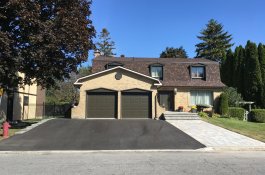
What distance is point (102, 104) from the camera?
86.3 ft

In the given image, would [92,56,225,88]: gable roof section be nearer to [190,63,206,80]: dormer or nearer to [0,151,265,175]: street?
[190,63,206,80]: dormer

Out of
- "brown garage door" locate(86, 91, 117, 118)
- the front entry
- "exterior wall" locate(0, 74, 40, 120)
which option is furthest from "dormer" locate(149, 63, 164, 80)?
"exterior wall" locate(0, 74, 40, 120)

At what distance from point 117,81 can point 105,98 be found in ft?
5.96

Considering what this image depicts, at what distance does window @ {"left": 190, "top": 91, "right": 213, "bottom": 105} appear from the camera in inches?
1219

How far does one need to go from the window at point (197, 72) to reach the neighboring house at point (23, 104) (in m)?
15.8

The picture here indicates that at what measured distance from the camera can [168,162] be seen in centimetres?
1016

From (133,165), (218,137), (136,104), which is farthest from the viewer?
(136,104)

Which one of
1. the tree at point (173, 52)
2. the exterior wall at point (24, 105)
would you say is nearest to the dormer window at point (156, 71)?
the exterior wall at point (24, 105)

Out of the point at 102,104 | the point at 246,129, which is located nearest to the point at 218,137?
the point at 246,129

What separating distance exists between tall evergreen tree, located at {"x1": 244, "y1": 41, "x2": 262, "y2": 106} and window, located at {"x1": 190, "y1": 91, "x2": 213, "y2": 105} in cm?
727

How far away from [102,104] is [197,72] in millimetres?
11628

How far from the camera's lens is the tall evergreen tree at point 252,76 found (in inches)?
1378

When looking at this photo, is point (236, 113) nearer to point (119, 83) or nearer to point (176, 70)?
point (176, 70)

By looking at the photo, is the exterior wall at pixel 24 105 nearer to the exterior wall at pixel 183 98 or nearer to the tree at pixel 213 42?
the exterior wall at pixel 183 98
